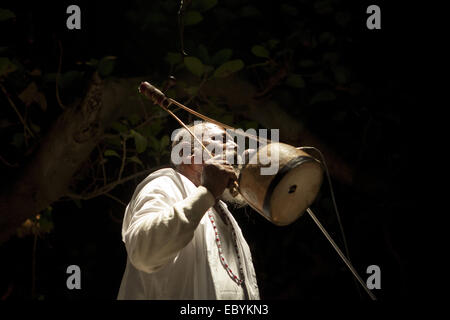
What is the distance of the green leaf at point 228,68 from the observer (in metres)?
1.92

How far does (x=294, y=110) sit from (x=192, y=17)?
0.75 meters

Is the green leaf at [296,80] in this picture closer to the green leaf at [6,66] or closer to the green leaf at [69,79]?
the green leaf at [69,79]

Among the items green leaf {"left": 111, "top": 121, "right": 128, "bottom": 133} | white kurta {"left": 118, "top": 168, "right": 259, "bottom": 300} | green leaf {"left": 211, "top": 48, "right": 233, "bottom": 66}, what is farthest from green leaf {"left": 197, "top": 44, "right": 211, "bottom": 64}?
white kurta {"left": 118, "top": 168, "right": 259, "bottom": 300}

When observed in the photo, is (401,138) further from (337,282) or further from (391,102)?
(337,282)

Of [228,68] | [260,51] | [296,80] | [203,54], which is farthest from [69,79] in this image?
[296,80]


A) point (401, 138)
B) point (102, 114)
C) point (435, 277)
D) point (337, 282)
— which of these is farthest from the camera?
point (337, 282)

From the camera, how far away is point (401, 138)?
2322mm

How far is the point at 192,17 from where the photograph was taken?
1.96 meters

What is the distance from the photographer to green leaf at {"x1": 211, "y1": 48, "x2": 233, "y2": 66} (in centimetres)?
197

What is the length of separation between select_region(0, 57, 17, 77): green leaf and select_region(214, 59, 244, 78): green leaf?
2.94 ft

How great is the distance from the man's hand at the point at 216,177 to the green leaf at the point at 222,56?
0.90 m
